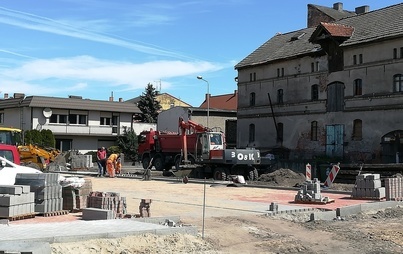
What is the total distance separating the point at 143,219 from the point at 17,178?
4.07 m

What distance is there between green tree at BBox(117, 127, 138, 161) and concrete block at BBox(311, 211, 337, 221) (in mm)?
47003

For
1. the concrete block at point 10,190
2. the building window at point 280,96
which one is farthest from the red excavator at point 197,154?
the concrete block at point 10,190

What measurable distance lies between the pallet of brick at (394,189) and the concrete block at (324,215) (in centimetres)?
559

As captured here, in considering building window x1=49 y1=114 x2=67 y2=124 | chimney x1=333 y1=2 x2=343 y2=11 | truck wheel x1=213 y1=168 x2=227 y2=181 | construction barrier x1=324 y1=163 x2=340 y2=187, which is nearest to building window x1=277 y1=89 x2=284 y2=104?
chimney x1=333 y1=2 x2=343 y2=11

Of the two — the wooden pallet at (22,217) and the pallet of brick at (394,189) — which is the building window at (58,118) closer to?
the pallet of brick at (394,189)

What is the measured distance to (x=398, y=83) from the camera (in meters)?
36.6

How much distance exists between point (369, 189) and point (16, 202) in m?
14.5

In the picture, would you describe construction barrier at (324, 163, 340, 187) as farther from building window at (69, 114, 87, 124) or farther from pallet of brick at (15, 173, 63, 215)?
building window at (69, 114, 87, 124)

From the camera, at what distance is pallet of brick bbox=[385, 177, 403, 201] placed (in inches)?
830

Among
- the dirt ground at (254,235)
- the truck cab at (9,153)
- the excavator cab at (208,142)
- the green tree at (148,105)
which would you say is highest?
the green tree at (148,105)

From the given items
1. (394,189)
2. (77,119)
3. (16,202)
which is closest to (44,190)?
(16,202)

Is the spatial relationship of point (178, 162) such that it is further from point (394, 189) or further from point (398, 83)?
point (394, 189)

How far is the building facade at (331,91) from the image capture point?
3719 centimetres

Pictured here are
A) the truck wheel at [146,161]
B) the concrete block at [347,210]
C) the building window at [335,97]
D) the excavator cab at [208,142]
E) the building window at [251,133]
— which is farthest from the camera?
the building window at [251,133]
